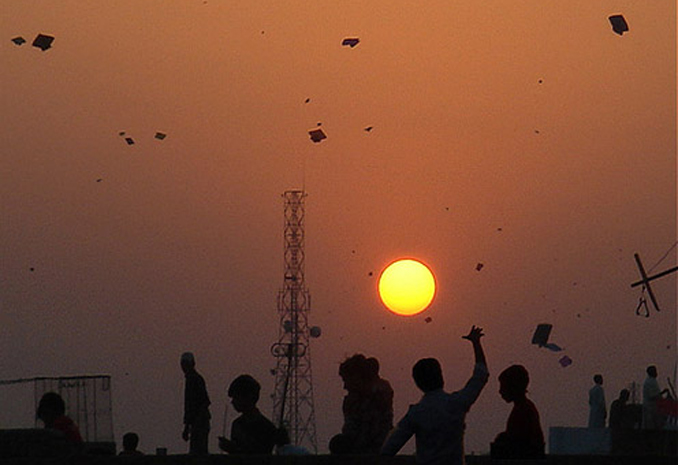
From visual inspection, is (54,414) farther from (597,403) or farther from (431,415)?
(597,403)

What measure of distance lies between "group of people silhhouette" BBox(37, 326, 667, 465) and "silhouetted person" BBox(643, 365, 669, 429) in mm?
8505

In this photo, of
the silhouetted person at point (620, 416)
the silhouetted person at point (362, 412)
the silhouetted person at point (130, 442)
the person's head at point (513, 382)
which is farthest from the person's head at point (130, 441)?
the person's head at point (513, 382)

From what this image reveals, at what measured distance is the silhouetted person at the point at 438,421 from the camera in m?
14.4

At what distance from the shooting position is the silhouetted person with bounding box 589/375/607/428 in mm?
33875

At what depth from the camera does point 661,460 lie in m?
17.2

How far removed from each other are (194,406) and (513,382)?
27.2ft

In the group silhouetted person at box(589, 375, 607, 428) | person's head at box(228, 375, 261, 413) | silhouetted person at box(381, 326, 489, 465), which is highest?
silhouetted person at box(589, 375, 607, 428)

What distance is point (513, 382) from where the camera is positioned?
16.1m

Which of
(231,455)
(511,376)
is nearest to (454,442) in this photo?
(511,376)

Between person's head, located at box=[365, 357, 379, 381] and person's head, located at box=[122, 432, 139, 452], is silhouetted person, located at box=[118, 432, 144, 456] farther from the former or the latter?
person's head, located at box=[365, 357, 379, 381]

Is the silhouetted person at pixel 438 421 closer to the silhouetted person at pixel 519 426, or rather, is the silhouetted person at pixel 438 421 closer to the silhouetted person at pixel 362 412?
the silhouetted person at pixel 519 426

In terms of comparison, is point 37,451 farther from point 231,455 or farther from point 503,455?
point 503,455

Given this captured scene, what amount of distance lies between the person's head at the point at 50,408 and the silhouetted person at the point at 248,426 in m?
2.50

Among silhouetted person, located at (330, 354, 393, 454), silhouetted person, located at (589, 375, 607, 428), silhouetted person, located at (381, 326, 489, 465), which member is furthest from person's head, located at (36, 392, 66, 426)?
silhouetted person, located at (589, 375, 607, 428)
